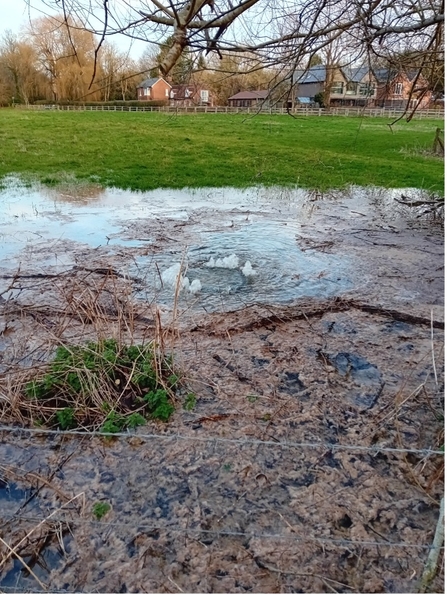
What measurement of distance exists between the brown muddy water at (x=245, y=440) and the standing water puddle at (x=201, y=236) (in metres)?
0.05

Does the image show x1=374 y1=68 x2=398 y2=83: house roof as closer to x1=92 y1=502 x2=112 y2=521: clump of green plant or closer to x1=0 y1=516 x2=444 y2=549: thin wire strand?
x1=0 y1=516 x2=444 y2=549: thin wire strand

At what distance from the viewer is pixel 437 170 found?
12.7 meters

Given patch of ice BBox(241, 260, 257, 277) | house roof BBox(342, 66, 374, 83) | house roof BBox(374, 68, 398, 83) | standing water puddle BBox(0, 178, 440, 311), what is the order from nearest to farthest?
1. house roof BBox(374, 68, 398, 83)
2. house roof BBox(342, 66, 374, 83)
3. standing water puddle BBox(0, 178, 440, 311)
4. patch of ice BBox(241, 260, 257, 277)

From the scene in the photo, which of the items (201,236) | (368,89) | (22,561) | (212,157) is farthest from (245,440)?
(212,157)

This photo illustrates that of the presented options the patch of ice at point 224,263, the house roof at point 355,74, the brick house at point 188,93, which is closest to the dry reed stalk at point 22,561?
the brick house at point 188,93

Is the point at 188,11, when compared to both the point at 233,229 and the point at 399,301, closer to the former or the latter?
the point at 399,301

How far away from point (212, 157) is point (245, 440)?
40.6 ft

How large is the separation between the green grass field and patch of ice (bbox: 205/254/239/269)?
2.92 metres

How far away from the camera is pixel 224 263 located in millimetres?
5676

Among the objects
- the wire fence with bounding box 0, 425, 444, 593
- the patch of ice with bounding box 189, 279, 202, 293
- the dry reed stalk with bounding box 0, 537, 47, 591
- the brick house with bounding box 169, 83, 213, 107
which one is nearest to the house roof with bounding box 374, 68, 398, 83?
the brick house with bounding box 169, 83, 213, 107

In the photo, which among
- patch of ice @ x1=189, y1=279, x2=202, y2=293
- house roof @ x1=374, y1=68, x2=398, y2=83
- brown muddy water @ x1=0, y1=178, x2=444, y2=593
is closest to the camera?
brown muddy water @ x1=0, y1=178, x2=444, y2=593

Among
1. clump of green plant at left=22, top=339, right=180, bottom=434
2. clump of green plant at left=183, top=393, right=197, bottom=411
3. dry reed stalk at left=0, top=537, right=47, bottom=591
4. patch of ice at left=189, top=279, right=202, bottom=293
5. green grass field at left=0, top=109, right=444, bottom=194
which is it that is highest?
green grass field at left=0, top=109, right=444, bottom=194

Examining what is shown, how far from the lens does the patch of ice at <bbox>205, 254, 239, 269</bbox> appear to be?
5.64 meters

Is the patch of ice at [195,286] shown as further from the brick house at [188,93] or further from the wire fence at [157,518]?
the wire fence at [157,518]
